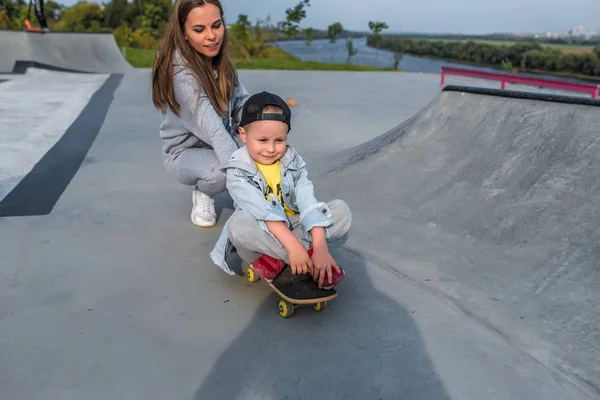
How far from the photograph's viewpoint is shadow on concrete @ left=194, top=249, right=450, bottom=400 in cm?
191

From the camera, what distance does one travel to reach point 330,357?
2.11 m

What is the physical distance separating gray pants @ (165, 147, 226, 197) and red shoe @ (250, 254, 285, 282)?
2.96ft

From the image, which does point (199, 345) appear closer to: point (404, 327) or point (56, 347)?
point (56, 347)

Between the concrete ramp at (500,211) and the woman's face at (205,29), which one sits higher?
the woman's face at (205,29)

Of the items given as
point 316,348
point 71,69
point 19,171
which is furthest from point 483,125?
point 71,69

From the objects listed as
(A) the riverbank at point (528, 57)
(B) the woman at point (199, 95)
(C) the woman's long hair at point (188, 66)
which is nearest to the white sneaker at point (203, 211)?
(B) the woman at point (199, 95)

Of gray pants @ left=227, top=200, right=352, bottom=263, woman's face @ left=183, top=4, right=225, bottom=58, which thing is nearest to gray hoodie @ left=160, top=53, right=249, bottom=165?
woman's face @ left=183, top=4, right=225, bottom=58

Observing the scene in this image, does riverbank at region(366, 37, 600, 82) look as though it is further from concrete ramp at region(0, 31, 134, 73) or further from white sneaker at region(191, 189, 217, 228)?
white sneaker at region(191, 189, 217, 228)

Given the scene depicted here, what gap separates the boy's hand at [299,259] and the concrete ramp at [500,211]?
76 cm

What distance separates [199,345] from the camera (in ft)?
7.12

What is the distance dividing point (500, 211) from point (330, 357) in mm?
1611

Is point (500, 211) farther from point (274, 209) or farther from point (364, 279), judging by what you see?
point (274, 209)

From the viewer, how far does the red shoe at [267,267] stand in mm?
2441

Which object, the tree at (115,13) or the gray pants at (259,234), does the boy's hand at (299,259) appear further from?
the tree at (115,13)
